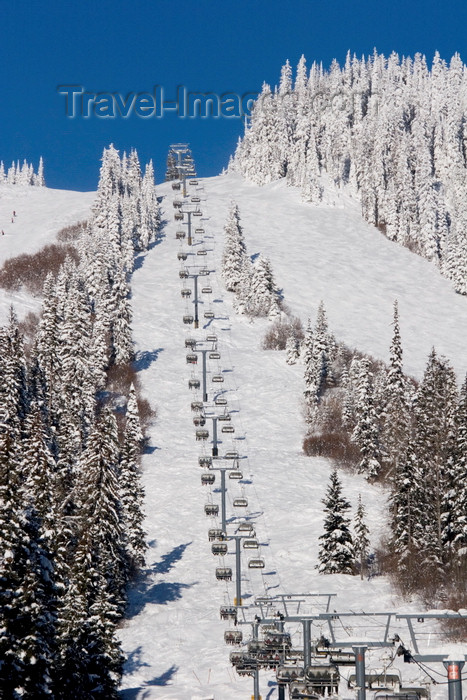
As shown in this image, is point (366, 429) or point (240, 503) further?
point (366, 429)

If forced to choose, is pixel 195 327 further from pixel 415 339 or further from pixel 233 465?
pixel 233 465

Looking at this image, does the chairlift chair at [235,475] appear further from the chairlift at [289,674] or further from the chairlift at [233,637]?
the chairlift at [289,674]

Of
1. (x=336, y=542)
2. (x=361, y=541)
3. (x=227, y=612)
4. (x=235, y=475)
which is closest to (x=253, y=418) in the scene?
(x=235, y=475)

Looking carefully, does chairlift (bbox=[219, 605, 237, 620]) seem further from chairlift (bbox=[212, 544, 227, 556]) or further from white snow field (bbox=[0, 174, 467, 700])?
chairlift (bbox=[212, 544, 227, 556])

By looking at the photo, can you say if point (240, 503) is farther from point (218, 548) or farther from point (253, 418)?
point (253, 418)

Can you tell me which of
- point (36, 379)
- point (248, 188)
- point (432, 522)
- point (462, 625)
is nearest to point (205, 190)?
point (248, 188)

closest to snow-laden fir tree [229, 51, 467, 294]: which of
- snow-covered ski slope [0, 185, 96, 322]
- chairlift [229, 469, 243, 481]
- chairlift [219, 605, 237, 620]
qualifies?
snow-covered ski slope [0, 185, 96, 322]
